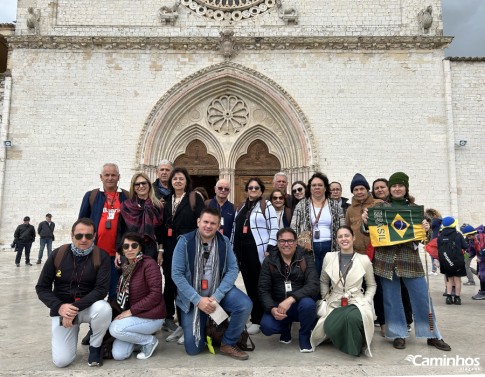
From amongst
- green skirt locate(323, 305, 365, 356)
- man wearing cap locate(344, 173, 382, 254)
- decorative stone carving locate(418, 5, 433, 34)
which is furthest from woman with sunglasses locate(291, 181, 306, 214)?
decorative stone carving locate(418, 5, 433, 34)

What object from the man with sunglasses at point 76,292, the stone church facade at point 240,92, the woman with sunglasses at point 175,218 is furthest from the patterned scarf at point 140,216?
the stone church facade at point 240,92

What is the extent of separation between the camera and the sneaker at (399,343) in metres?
3.87

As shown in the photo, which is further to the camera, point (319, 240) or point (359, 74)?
point (359, 74)

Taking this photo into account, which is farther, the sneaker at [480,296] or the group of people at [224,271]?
the sneaker at [480,296]

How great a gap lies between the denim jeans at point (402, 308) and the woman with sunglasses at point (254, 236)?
1.45 metres

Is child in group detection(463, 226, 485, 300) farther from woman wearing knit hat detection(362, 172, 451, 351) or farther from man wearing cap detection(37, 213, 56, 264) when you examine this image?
man wearing cap detection(37, 213, 56, 264)

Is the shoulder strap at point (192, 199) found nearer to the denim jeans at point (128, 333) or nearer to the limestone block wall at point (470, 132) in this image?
the denim jeans at point (128, 333)

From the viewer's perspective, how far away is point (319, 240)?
4516 mm

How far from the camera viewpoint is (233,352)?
356 centimetres

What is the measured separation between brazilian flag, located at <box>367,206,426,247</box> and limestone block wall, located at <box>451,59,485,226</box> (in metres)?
9.73

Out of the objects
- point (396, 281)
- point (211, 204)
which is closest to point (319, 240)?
point (396, 281)

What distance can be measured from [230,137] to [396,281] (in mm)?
9755

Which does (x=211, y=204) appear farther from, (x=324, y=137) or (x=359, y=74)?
(x=359, y=74)

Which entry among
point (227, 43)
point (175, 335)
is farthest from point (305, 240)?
point (227, 43)
